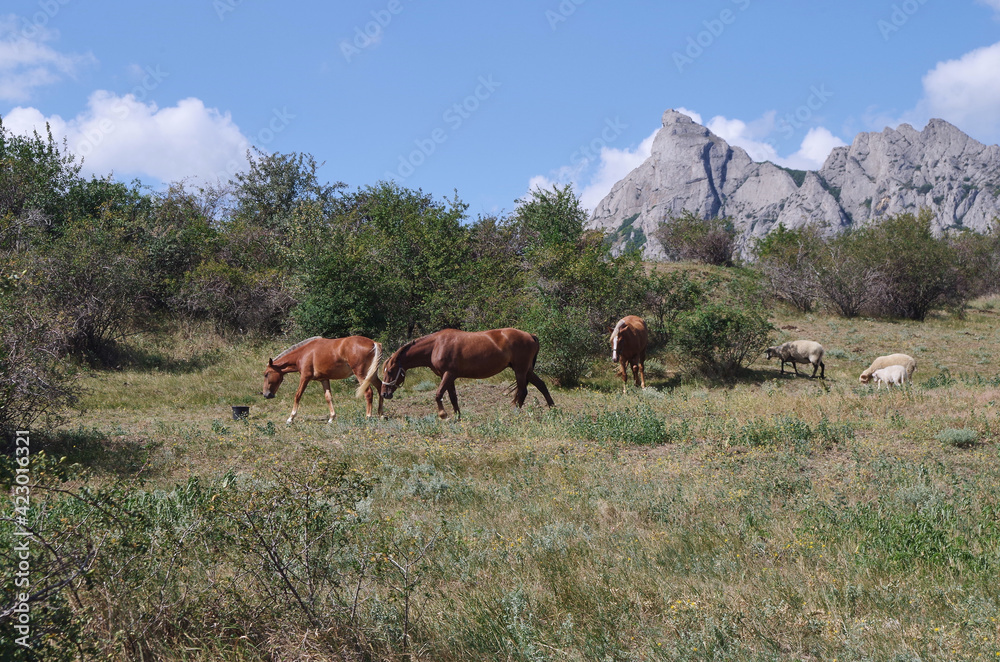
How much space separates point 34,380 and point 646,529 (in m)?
8.93

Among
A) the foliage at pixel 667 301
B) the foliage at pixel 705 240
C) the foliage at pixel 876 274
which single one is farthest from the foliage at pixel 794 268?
the foliage at pixel 667 301

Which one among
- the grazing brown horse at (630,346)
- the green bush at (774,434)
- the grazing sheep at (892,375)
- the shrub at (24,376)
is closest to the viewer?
the shrub at (24,376)

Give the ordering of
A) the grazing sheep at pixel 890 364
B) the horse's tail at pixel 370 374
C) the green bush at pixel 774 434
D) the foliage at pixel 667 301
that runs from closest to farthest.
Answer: the green bush at pixel 774 434 < the horse's tail at pixel 370 374 < the grazing sheep at pixel 890 364 < the foliage at pixel 667 301

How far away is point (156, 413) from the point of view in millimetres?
14312

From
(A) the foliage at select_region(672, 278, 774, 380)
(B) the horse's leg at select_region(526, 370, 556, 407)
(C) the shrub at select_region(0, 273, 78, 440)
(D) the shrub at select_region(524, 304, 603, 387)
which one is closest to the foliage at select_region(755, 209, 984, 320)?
(A) the foliage at select_region(672, 278, 774, 380)

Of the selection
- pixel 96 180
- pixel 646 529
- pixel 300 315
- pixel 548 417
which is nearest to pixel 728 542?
pixel 646 529

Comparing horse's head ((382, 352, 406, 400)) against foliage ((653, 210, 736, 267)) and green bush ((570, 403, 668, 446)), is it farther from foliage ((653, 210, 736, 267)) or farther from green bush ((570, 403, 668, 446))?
foliage ((653, 210, 736, 267))

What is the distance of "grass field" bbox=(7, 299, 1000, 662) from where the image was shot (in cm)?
388

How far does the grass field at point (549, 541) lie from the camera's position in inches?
153

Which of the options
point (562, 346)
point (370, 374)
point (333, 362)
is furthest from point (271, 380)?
point (562, 346)

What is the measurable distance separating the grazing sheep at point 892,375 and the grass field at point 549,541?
507 centimetres

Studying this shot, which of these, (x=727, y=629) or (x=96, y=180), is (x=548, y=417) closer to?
(x=727, y=629)

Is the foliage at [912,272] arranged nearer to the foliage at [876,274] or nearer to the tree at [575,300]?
the foliage at [876,274]

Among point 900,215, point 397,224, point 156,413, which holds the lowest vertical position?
point 156,413
